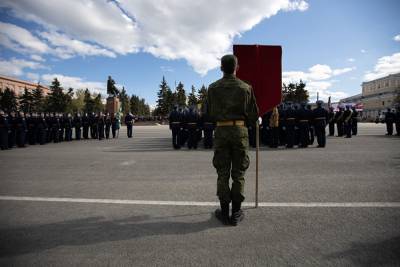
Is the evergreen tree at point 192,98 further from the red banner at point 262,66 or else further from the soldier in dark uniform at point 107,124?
the red banner at point 262,66

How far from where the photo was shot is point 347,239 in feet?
10.2

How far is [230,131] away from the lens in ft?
12.3

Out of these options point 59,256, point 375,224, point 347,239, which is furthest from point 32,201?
point 375,224

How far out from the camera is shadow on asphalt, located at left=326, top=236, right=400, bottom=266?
2621mm

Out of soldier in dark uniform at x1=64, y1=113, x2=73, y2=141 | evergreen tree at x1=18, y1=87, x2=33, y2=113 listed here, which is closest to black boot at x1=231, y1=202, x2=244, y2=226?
soldier in dark uniform at x1=64, y1=113, x2=73, y2=141

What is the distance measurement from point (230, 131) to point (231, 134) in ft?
0.15

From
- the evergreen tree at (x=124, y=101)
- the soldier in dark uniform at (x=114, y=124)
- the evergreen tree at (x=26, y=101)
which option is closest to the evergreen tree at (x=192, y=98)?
the evergreen tree at (x=124, y=101)

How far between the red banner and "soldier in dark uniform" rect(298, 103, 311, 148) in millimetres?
8742

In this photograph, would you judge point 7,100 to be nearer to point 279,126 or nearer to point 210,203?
point 279,126

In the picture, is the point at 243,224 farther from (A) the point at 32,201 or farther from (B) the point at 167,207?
(A) the point at 32,201

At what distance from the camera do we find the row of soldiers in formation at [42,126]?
14245 mm

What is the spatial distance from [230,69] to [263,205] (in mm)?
2158

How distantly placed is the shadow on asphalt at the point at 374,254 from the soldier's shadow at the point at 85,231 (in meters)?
1.49

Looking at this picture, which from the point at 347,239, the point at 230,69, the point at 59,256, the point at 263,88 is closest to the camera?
the point at 59,256
